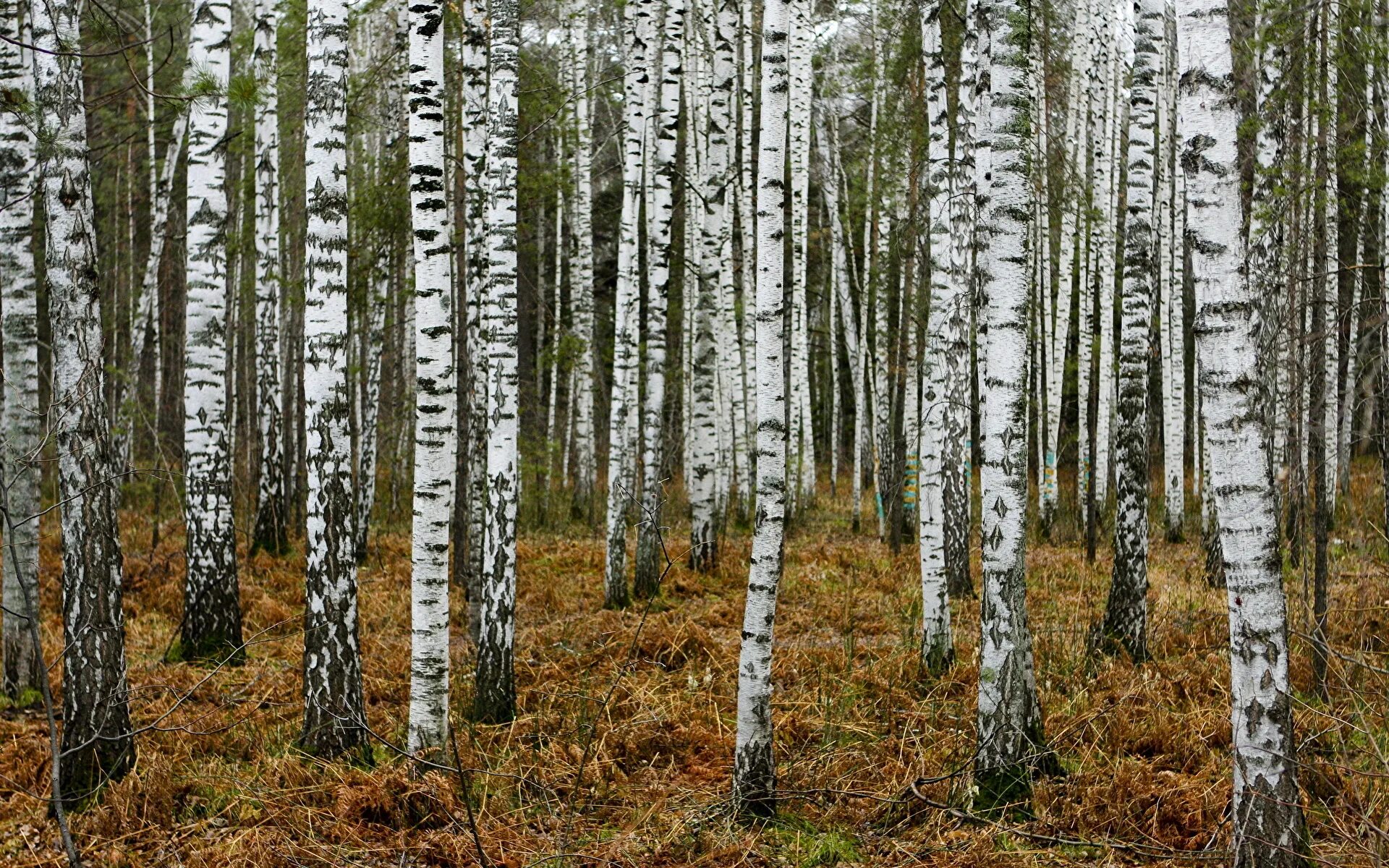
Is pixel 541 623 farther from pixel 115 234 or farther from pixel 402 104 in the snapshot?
pixel 115 234

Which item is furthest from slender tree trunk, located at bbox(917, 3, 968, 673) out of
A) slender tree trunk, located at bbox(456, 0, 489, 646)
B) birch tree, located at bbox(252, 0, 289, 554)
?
birch tree, located at bbox(252, 0, 289, 554)

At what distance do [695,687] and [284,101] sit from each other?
1186 centimetres

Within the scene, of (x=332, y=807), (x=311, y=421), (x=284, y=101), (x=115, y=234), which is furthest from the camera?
(x=115, y=234)

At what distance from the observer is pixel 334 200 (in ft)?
20.3

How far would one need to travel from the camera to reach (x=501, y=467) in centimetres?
715

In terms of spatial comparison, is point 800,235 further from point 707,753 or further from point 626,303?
point 707,753

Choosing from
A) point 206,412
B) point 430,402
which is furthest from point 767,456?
point 206,412

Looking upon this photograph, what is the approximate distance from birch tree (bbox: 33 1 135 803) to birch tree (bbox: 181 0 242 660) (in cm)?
330

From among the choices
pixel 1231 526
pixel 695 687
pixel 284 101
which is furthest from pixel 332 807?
pixel 284 101

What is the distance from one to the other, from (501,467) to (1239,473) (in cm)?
464

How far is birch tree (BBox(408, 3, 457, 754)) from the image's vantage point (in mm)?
5906

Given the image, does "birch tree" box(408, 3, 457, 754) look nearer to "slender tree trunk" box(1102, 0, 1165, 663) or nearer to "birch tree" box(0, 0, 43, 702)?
"birch tree" box(0, 0, 43, 702)

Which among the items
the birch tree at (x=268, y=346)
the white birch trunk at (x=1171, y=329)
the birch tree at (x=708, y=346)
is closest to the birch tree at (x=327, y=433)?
the birch tree at (x=708, y=346)

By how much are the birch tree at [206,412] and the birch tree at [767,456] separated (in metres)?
5.52
